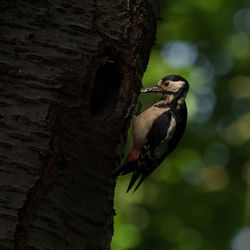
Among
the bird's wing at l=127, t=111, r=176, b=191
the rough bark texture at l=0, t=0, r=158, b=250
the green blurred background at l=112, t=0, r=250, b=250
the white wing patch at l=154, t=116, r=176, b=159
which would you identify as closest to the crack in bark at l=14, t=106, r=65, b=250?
the rough bark texture at l=0, t=0, r=158, b=250

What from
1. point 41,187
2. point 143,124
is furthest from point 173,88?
point 41,187

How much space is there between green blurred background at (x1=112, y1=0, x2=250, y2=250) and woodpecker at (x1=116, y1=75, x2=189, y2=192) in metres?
1.53

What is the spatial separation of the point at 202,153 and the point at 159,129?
305 cm

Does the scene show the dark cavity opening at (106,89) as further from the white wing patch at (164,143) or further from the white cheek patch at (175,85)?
the white cheek patch at (175,85)

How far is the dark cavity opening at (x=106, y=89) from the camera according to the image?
12.0ft

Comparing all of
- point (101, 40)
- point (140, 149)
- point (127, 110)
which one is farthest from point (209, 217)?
point (101, 40)

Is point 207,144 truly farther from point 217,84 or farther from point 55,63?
point 55,63

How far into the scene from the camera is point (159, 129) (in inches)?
190

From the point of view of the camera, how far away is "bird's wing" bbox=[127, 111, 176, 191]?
4691mm

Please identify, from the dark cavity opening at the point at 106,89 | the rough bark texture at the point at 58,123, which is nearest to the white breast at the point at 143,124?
the dark cavity opening at the point at 106,89

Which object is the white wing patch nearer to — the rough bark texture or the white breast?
the white breast

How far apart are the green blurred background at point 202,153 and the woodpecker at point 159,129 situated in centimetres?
153

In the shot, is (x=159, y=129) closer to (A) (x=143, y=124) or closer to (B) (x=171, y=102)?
(A) (x=143, y=124)

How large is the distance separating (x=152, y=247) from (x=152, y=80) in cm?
218
